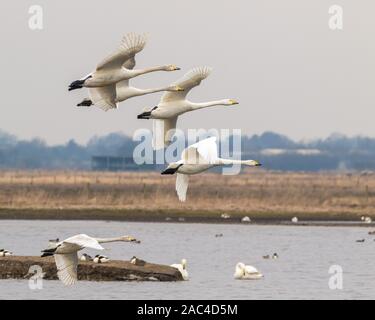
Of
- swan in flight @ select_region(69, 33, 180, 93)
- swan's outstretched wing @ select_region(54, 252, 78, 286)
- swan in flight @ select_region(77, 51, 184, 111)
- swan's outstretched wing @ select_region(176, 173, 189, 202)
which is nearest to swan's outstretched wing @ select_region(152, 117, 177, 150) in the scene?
swan's outstretched wing @ select_region(176, 173, 189, 202)

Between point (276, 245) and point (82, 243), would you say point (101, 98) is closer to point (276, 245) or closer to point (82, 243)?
point (82, 243)

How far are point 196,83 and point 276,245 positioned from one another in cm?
2665

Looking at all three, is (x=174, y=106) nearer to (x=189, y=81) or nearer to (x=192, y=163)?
(x=189, y=81)

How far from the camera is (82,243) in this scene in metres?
31.5

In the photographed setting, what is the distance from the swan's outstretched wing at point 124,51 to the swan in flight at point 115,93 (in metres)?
0.47

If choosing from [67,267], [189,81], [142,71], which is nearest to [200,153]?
[189,81]

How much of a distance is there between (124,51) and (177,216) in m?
42.0

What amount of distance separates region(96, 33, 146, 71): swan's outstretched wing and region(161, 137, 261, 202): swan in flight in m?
2.36

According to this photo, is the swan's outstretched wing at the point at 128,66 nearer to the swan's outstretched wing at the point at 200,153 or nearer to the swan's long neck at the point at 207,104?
the swan's long neck at the point at 207,104

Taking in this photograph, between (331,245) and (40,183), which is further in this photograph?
(40,183)

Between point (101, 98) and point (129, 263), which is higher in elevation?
point (101, 98)

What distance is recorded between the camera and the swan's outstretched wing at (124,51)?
2991 centimetres

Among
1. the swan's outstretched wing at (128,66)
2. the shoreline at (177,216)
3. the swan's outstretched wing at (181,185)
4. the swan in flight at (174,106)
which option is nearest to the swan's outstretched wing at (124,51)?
the swan's outstretched wing at (128,66)
